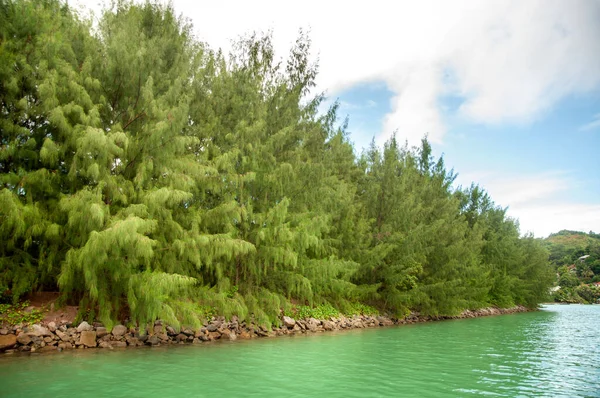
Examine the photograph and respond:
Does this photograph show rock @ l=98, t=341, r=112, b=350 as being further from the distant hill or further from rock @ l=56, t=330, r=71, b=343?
the distant hill

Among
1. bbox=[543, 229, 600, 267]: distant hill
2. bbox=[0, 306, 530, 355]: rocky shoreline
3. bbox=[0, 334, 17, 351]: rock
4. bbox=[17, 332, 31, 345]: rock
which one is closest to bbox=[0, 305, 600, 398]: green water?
bbox=[0, 306, 530, 355]: rocky shoreline

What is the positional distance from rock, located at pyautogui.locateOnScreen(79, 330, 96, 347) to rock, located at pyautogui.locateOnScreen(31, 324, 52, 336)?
0.89 m

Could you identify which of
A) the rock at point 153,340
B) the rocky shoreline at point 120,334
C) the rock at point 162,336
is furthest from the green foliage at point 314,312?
the rock at point 153,340

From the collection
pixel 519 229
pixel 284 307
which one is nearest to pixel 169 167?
pixel 284 307

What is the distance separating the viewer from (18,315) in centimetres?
1209

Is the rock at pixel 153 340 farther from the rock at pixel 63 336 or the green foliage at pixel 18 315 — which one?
the green foliage at pixel 18 315

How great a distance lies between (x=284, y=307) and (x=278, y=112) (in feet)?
31.4

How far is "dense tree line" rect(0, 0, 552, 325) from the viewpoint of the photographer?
478 inches

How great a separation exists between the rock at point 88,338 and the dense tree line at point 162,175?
69 cm

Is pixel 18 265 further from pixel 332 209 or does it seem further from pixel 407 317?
pixel 407 317

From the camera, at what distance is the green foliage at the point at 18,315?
466 inches

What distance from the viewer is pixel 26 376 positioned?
8234 mm

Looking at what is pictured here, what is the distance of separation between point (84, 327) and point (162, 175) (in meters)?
5.48

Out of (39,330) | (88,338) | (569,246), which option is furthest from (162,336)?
(569,246)
